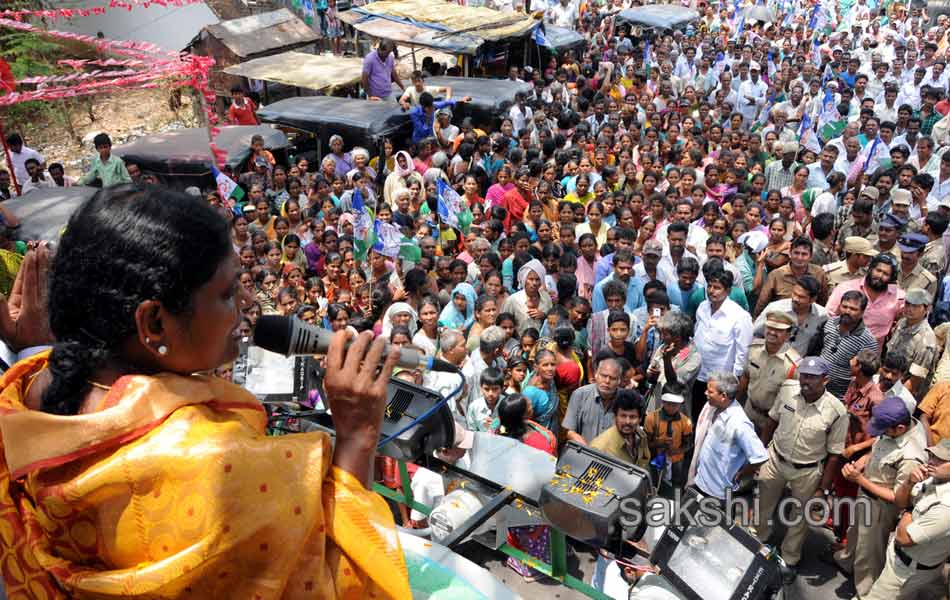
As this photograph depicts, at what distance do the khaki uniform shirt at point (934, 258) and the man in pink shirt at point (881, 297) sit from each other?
812 mm

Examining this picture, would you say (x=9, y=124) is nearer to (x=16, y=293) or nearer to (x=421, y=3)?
(x=421, y=3)

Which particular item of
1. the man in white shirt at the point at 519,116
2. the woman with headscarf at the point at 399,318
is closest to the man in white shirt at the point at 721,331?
the woman with headscarf at the point at 399,318

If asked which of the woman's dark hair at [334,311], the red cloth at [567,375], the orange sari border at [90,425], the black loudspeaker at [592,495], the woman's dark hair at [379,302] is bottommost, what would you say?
the red cloth at [567,375]

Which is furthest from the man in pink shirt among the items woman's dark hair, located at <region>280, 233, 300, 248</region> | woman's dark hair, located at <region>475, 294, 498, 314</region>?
woman's dark hair, located at <region>280, 233, 300, 248</region>

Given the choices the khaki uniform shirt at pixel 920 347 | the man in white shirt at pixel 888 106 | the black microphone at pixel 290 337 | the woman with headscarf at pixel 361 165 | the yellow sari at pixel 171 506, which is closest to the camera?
the yellow sari at pixel 171 506

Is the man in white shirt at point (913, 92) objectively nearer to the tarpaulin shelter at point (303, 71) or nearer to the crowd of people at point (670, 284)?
the crowd of people at point (670, 284)

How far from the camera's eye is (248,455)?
1280mm

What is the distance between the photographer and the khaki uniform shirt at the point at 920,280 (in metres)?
6.27

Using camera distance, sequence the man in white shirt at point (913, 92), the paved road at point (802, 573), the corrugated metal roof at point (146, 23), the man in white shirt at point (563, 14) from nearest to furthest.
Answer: the paved road at point (802, 573), the man in white shirt at point (913, 92), the corrugated metal roof at point (146, 23), the man in white shirt at point (563, 14)

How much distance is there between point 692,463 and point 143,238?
172 inches

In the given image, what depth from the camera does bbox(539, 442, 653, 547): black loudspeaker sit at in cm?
216

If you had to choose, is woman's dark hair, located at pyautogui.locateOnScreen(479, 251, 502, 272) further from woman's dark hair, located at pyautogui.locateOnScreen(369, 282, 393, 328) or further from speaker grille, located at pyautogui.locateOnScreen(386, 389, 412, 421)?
speaker grille, located at pyautogui.locateOnScreen(386, 389, 412, 421)

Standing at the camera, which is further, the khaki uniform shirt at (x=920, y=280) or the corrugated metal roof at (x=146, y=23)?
the corrugated metal roof at (x=146, y=23)

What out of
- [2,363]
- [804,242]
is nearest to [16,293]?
[2,363]
